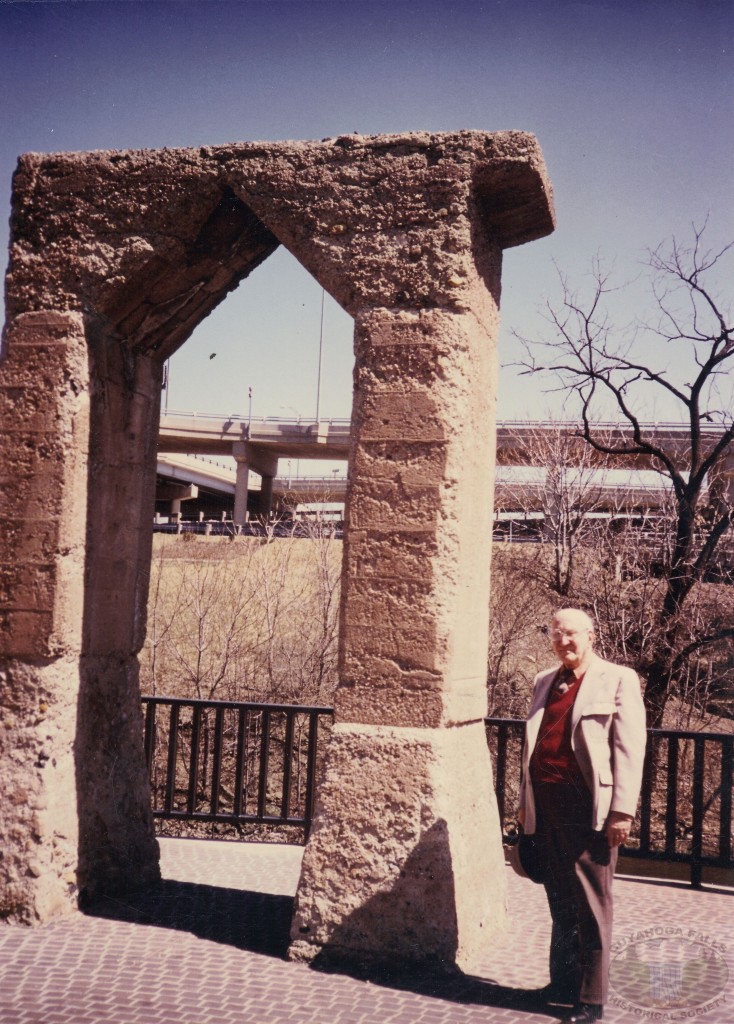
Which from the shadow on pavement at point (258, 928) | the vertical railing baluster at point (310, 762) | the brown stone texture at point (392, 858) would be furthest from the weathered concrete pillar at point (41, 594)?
the vertical railing baluster at point (310, 762)

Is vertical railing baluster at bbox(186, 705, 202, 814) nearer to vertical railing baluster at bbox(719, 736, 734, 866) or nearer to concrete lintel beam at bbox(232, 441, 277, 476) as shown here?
vertical railing baluster at bbox(719, 736, 734, 866)

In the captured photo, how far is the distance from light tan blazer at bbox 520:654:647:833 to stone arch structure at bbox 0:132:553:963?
891 mm

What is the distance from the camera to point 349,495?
496 cm

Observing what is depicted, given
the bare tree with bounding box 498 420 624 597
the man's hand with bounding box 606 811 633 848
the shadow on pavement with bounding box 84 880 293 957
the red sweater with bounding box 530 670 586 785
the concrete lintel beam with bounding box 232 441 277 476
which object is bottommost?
the shadow on pavement with bounding box 84 880 293 957

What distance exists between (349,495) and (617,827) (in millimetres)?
2115

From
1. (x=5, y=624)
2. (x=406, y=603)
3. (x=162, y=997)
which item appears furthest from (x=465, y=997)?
(x=5, y=624)

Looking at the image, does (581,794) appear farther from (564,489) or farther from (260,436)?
(260,436)

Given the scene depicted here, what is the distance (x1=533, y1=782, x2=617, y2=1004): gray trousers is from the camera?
13.0ft

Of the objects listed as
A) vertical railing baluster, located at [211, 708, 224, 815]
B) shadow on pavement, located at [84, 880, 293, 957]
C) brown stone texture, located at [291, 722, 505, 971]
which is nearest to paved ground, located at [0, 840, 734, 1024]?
shadow on pavement, located at [84, 880, 293, 957]

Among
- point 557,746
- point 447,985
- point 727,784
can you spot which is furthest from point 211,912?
point 727,784

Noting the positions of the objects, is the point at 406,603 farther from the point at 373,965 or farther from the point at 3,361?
the point at 3,361

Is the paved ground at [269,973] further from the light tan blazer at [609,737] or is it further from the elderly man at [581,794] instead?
the light tan blazer at [609,737]

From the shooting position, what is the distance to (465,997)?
13.7 feet

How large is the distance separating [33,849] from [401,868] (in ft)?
6.61
